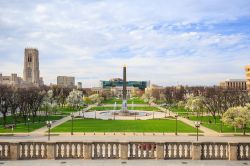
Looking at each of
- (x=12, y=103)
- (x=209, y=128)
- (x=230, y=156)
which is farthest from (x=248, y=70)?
(x=230, y=156)

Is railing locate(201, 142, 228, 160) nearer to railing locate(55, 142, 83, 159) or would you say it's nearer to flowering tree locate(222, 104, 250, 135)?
railing locate(55, 142, 83, 159)

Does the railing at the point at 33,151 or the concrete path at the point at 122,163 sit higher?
the railing at the point at 33,151

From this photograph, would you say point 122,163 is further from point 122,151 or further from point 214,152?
point 214,152

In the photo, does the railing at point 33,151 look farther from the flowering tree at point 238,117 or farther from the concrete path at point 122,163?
the flowering tree at point 238,117

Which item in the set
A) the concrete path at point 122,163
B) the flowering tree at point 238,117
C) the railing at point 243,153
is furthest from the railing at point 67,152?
the flowering tree at point 238,117

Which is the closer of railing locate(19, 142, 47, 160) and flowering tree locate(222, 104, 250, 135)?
railing locate(19, 142, 47, 160)

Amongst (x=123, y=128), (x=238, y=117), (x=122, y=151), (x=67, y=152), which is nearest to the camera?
(x=122, y=151)

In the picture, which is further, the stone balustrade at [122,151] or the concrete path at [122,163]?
the stone balustrade at [122,151]

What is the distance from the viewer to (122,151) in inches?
799

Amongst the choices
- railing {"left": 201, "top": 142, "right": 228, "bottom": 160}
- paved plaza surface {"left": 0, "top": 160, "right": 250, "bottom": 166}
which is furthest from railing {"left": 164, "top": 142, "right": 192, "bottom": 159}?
railing {"left": 201, "top": 142, "right": 228, "bottom": 160}

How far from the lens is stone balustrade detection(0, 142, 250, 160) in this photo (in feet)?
66.6

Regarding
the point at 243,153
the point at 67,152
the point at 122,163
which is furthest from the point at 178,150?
the point at 67,152

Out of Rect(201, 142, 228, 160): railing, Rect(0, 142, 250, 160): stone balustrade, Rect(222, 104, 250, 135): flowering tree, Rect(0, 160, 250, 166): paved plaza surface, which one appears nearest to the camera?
Rect(0, 160, 250, 166): paved plaza surface

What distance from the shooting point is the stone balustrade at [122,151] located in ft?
66.6
